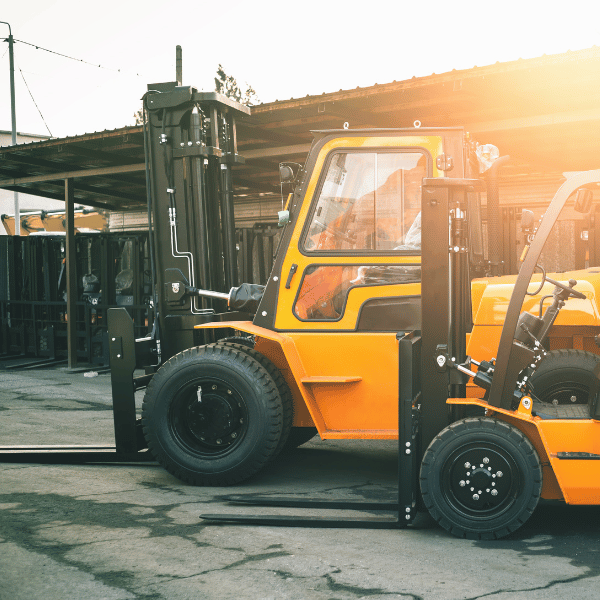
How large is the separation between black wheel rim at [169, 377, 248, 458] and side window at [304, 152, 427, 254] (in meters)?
1.19

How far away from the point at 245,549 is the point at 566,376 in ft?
8.58

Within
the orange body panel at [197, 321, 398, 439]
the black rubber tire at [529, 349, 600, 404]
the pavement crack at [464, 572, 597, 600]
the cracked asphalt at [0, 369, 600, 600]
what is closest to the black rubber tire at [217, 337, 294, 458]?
the orange body panel at [197, 321, 398, 439]

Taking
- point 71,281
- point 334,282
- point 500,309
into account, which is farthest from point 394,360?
point 71,281

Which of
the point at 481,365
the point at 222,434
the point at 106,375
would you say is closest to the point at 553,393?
the point at 481,365

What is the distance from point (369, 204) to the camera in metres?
4.97

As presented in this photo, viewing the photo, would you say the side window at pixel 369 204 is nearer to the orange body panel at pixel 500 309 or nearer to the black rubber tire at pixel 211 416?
the orange body panel at pixel 500 309

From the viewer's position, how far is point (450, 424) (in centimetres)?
448

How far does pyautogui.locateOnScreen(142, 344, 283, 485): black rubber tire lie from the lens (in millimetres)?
5164

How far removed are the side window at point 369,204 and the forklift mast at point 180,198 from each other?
1288 millimetres

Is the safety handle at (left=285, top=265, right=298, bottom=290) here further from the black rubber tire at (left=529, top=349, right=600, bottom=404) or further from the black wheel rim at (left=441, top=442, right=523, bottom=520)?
the black rubber tire at (left=529, top=349, right=600, bottom=404)

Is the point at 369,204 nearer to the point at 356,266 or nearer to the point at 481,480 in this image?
the point at 356,266

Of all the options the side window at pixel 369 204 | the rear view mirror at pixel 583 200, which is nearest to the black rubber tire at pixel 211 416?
the side window at pixel 369 204

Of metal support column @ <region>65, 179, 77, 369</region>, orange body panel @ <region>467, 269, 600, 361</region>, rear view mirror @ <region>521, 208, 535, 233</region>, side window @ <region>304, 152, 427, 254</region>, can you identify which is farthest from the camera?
metal support column @ <region>65, 179, 77, 369</region>

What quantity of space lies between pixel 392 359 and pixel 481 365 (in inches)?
30.6
